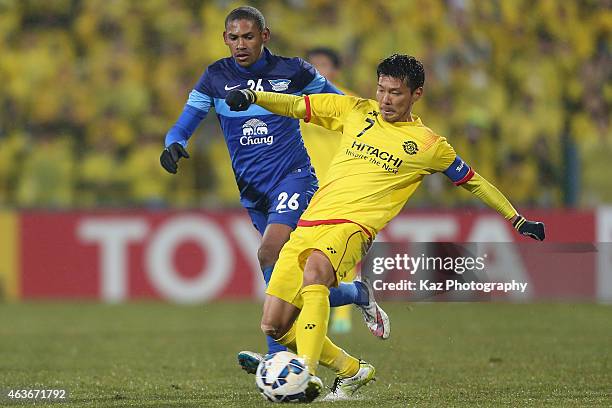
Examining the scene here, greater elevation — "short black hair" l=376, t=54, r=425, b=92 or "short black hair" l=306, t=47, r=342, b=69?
"short black hair" l=306, t=47, r=342, b=69

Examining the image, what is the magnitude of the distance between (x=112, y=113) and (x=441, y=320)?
20.9 ft

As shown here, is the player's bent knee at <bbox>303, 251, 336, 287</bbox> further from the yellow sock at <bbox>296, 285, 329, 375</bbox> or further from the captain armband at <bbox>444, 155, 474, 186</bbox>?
the captain armband at <bbox>444, 155, 474, 186</bbox>

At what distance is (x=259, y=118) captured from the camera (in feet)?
21.6

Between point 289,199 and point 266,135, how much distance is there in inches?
15.4

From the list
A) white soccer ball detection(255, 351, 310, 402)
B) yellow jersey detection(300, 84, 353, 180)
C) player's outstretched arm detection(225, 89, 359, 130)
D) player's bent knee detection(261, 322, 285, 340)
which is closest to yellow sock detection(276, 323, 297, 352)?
player's bent knee detection(261, 322, 285, 340)

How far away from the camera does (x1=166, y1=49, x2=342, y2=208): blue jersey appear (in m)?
6.52

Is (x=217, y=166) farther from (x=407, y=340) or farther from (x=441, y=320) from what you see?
(x=407, y=340)

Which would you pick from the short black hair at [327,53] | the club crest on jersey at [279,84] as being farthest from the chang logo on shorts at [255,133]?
the short black hair at [327,53]

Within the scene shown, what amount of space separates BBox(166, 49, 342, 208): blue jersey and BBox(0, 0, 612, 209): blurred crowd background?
8446mm

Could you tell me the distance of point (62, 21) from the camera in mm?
16781

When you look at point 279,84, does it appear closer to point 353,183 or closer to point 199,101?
point 199,101

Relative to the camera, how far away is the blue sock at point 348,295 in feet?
21.2

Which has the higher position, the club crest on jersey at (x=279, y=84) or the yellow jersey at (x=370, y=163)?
the club crest on jersey at (x=279, y=84)

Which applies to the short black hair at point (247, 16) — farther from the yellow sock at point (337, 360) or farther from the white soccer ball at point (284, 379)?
the white soccer ball at point (284, 379)
